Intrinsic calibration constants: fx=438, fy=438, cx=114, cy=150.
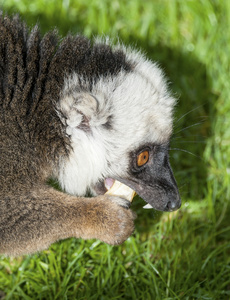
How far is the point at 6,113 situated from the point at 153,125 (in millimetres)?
1194

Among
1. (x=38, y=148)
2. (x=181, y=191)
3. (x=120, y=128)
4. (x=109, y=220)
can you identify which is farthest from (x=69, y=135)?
(x=181, y=191)

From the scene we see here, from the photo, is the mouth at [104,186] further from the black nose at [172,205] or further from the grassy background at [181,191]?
the grassy background at [181,191]

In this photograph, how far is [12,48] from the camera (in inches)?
137

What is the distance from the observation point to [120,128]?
353 cm

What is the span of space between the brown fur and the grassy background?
873mm

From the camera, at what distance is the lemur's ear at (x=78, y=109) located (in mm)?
3297

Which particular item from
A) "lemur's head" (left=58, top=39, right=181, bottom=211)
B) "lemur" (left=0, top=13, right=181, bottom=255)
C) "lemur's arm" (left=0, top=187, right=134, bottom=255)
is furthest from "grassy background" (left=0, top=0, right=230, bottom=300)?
"lemur's arm" (left=0, top=187, right=134, bottom=255)

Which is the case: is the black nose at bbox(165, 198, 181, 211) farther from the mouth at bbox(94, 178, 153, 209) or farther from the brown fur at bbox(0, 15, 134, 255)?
the brown fur at bbox(0, 15, 134, 255)

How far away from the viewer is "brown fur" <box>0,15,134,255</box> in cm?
340

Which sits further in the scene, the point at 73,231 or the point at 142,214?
the point at 142,214

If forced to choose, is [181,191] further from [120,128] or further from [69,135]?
[69,135]

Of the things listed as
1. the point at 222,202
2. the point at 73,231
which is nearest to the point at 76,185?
the point at 73,231

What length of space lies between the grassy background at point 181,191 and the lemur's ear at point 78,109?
1129 millimetres

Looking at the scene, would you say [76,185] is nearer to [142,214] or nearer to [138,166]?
[138,166]
